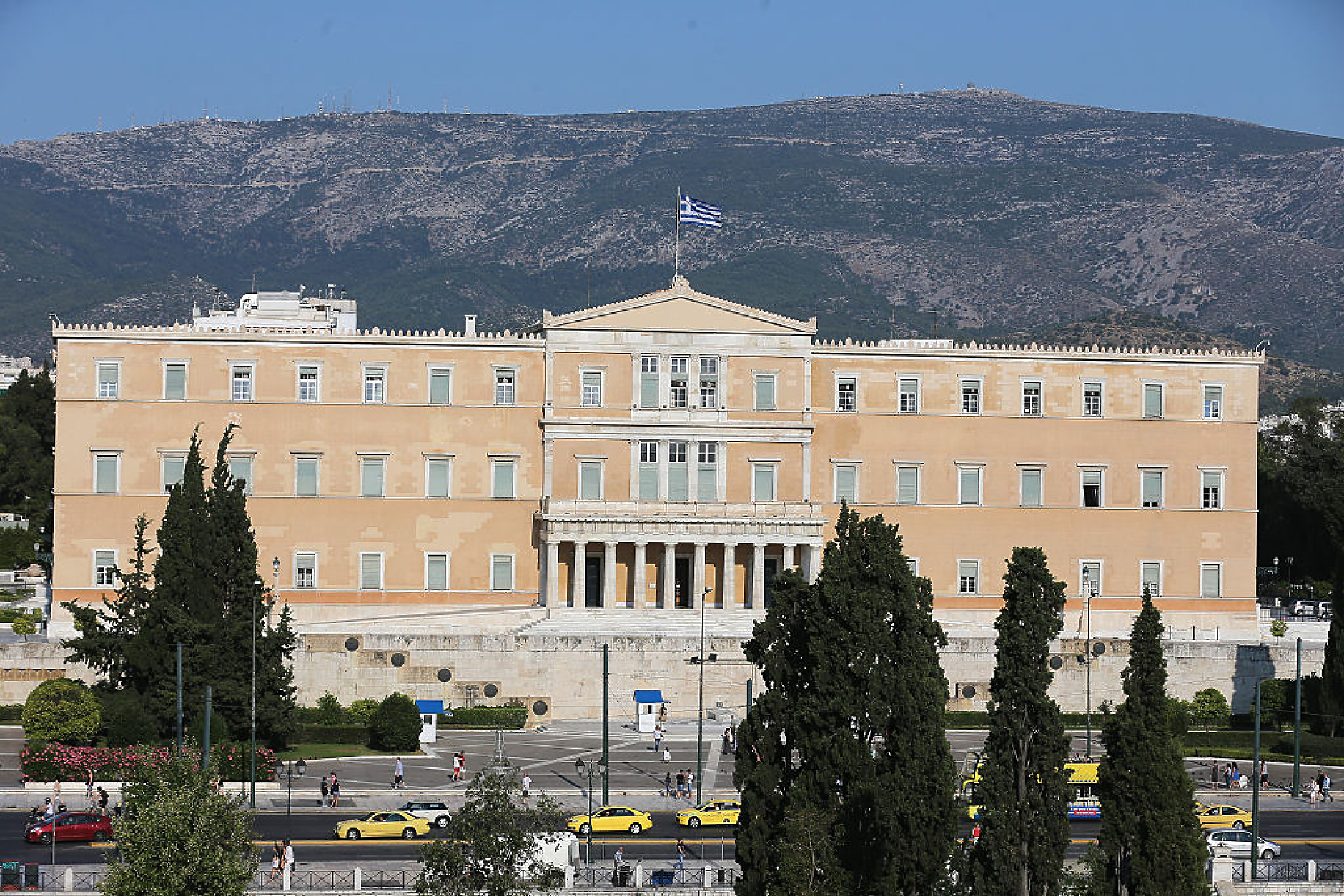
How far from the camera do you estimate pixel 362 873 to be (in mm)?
51188

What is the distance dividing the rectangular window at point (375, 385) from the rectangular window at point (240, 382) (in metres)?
4.49

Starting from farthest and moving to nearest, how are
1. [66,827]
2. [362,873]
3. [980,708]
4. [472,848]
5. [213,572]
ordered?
[980,708] < [213,572] < [66,827] < [362,873] < [472,848]

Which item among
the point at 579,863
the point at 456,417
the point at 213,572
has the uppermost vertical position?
the point at 456,417

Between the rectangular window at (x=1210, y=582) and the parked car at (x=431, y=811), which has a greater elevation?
the rectangular window at (x=1210, y=582)

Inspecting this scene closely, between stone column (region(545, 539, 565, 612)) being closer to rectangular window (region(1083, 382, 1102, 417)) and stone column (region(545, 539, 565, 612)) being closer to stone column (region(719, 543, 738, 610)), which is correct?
stone column (region(719, 543, 738, 610))

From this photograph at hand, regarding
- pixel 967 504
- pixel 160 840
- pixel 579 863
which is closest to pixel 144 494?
pixel 967 504

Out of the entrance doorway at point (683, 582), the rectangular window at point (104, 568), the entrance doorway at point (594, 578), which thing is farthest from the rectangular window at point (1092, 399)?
the rectangular window at point (104, 568)

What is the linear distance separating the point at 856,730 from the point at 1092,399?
1955 inches

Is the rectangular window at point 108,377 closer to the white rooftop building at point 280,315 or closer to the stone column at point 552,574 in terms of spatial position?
the white rooftop building at point 280,315

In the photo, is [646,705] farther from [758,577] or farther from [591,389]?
[591,389]

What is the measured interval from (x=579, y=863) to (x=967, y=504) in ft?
136

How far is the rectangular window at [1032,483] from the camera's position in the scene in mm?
92500

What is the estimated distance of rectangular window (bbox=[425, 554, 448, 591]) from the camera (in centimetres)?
9069

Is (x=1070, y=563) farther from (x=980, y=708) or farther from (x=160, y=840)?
(x=160, y=840)
